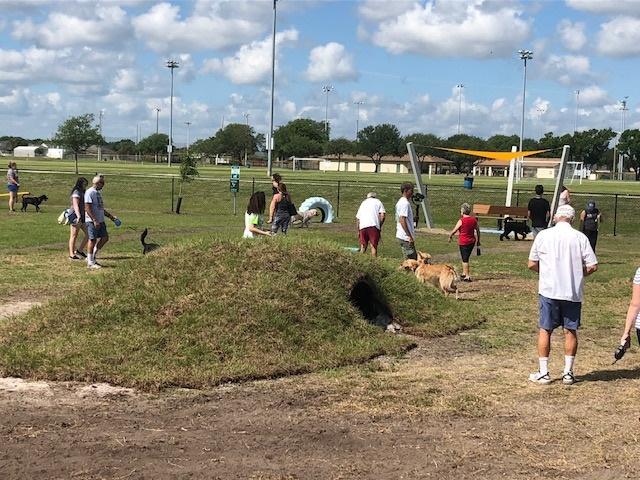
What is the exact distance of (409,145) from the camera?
26.0 m

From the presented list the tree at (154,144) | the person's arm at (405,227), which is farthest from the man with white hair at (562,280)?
the tree at (154,144)

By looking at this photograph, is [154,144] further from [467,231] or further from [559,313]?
[559,313]

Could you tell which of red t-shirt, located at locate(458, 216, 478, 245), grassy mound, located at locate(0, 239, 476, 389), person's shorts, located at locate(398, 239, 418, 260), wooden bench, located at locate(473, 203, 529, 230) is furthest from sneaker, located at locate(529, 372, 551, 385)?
wooden bench, located at locate(473, 203, 529, 230)

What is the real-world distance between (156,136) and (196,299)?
14836 cm

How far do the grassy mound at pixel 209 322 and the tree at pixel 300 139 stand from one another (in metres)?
126

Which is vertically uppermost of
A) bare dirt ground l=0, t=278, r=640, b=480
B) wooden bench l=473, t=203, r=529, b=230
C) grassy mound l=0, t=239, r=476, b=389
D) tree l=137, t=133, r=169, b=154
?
tree l=137, t=133, r=169, b=154

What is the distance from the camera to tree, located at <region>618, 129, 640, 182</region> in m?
115

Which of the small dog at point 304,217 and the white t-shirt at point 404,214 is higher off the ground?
the white t-shirt at point 404,214

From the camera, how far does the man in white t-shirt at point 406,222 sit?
12.7 m

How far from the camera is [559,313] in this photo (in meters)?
7.14

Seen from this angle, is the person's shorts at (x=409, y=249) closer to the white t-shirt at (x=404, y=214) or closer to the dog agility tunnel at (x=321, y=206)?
the white t-shirt at (x=404, y=214)

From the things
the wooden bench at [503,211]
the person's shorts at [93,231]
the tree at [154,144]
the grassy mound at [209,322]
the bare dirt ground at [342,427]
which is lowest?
the bare dirt ground at [342,427]

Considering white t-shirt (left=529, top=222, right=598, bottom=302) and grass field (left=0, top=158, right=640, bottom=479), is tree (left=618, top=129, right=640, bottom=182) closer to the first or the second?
grass field (left=0, top=158, right=640, bottom=479)

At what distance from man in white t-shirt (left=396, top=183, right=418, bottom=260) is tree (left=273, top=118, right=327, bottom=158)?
402ft
